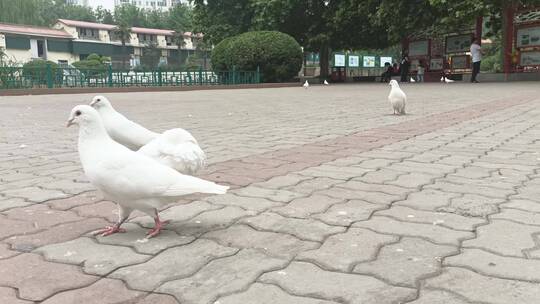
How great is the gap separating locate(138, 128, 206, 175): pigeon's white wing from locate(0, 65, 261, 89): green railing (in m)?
16.9

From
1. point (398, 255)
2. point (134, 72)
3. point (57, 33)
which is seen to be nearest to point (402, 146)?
point (398, 255)

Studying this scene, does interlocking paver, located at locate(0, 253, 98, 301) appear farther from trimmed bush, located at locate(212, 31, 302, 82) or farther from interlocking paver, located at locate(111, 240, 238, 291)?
trimmed bush, located at locate(212, 31, 302, 82)

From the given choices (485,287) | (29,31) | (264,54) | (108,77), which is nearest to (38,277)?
(485,287)

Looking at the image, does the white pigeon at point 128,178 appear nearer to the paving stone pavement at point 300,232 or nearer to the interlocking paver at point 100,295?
the paving stone pavement at point 300,232

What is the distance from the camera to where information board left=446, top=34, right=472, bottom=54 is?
25.4 metres

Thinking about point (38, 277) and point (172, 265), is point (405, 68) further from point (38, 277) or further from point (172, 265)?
point (38, 277)

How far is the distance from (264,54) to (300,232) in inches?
803

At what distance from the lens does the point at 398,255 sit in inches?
92.3

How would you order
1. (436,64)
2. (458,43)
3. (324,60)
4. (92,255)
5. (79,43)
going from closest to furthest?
(92,255)
(458,43)
(436,64)
(324,60)
(79,43)

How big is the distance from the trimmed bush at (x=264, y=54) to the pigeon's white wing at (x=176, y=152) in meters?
19.7

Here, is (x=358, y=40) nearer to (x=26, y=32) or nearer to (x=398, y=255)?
(x=398, y=255)

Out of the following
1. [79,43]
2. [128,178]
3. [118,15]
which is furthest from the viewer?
[118,15]

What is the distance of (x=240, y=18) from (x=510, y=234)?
2584 cm

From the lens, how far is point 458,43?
1014 inches
